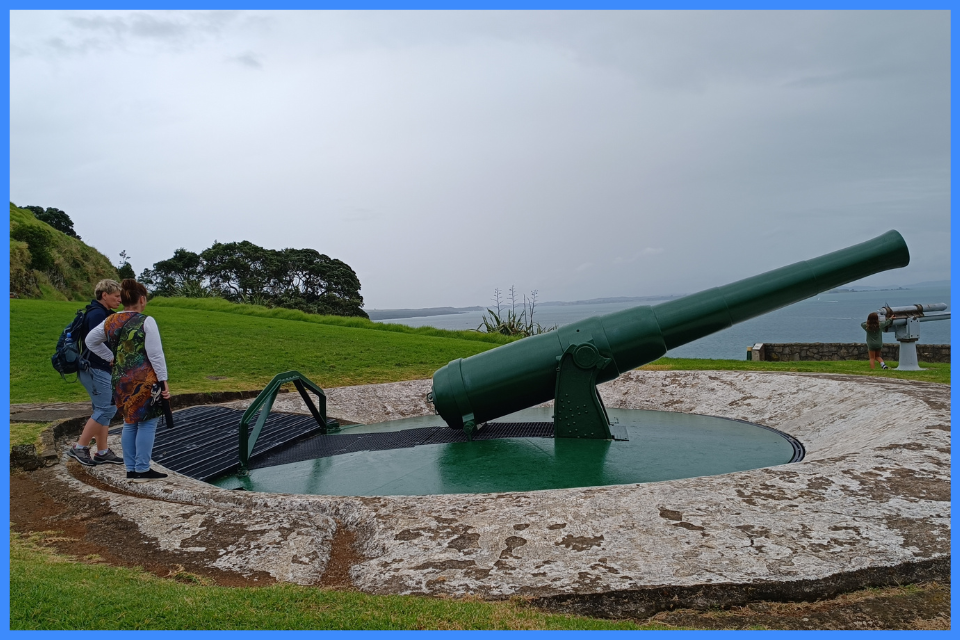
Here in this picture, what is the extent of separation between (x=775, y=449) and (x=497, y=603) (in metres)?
4.50

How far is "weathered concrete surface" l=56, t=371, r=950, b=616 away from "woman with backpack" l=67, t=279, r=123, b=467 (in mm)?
501

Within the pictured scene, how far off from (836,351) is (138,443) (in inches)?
633

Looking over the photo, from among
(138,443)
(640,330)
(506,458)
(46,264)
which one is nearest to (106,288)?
(138,443)

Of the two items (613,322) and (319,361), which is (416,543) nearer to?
(613,322)

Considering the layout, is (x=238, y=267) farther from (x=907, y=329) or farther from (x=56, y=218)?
(x=907, y=329)

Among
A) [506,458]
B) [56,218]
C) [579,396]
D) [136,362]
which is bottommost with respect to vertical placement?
[506,458]

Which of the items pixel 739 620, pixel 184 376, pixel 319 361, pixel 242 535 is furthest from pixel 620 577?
pixel 319 361

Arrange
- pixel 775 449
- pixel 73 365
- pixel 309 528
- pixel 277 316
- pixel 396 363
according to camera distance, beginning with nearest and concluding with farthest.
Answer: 1. pixel 309 528
2. pixel 73 365
3. pixel 775 449
4. pixel 396 363
5. pixel 277 316

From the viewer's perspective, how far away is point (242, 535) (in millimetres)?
3633

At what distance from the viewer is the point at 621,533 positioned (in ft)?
11.2

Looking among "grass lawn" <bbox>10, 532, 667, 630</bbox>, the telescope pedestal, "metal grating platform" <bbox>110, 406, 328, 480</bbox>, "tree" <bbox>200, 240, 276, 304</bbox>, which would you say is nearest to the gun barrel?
the telescope pedestal

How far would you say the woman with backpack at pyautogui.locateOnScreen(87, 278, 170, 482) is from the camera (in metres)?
4.63

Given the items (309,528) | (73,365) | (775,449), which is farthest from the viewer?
(775,449)

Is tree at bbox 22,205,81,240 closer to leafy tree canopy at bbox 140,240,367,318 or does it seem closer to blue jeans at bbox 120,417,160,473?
leafy tree canopy at bbox 140,240,367,318
